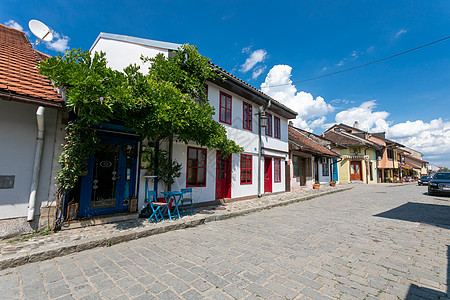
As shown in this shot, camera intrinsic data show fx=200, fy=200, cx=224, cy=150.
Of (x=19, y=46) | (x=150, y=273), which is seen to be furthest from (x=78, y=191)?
(x=19, y=46)

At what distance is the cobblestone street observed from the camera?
8.16 feet

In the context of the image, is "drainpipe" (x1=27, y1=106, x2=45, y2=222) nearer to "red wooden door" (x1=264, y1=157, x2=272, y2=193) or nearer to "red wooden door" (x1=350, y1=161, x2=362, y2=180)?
"red wooden door" (x1=264, y1=157, x2=272, y2=193)

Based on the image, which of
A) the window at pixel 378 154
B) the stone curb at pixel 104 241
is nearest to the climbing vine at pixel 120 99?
the stone curb at pixel 104 241

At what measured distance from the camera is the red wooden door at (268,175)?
454 inches

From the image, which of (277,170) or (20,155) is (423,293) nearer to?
(20,155)

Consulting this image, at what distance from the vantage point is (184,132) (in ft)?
18.3

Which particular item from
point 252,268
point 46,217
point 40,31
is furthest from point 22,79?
point 252,268

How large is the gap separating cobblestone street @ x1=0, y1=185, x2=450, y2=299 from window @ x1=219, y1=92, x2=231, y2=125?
16.8 feet

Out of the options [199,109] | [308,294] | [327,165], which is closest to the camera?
[308,294]

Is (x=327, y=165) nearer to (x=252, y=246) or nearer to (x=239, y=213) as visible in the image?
(x=239, y=213)

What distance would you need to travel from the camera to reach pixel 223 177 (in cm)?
893

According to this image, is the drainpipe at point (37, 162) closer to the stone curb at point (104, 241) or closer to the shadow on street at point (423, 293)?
the stone curb at point (104, 241)

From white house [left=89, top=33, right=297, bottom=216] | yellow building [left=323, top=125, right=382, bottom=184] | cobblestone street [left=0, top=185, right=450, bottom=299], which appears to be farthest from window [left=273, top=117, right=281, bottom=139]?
yellow building [left=323, top=125, right=382, bottom=184]

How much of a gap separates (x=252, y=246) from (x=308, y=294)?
5.42ft
